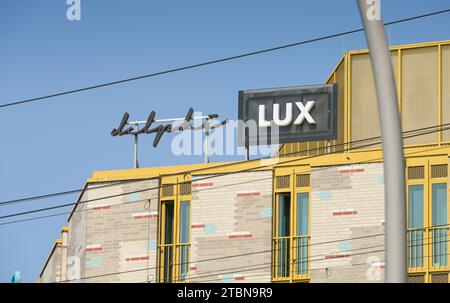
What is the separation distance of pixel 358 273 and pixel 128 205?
27.5 ft

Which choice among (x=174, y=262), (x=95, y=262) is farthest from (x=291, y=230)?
(x=95, y=262)

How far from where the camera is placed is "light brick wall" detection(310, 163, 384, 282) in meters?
39.1

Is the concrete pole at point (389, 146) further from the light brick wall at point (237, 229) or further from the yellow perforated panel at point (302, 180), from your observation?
the yellow perforated panel at point (302, 180)

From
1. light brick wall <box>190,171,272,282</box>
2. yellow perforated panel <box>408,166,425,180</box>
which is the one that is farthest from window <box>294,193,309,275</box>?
yellow perforated panel <box>408,166,425,180</box>

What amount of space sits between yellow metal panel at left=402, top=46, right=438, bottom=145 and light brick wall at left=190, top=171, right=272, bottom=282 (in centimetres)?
501

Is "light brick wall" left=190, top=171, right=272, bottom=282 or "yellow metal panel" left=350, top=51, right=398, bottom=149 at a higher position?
"yellow metal panel" left=350, top=51, right=398, bottom=149

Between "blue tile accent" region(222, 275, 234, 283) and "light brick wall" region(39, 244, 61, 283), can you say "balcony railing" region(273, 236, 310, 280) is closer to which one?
"blue tile accent" region(222, 275, 234, 283)

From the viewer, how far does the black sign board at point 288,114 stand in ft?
139

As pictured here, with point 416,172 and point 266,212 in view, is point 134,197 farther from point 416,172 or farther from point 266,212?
point 416,172

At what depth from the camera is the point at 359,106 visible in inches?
1683

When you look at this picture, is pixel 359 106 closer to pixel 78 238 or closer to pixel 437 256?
pixel 437 256

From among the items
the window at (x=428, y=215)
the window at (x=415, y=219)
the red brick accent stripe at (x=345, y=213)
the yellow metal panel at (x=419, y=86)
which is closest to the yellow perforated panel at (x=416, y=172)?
the window at (x=428, y=215)
